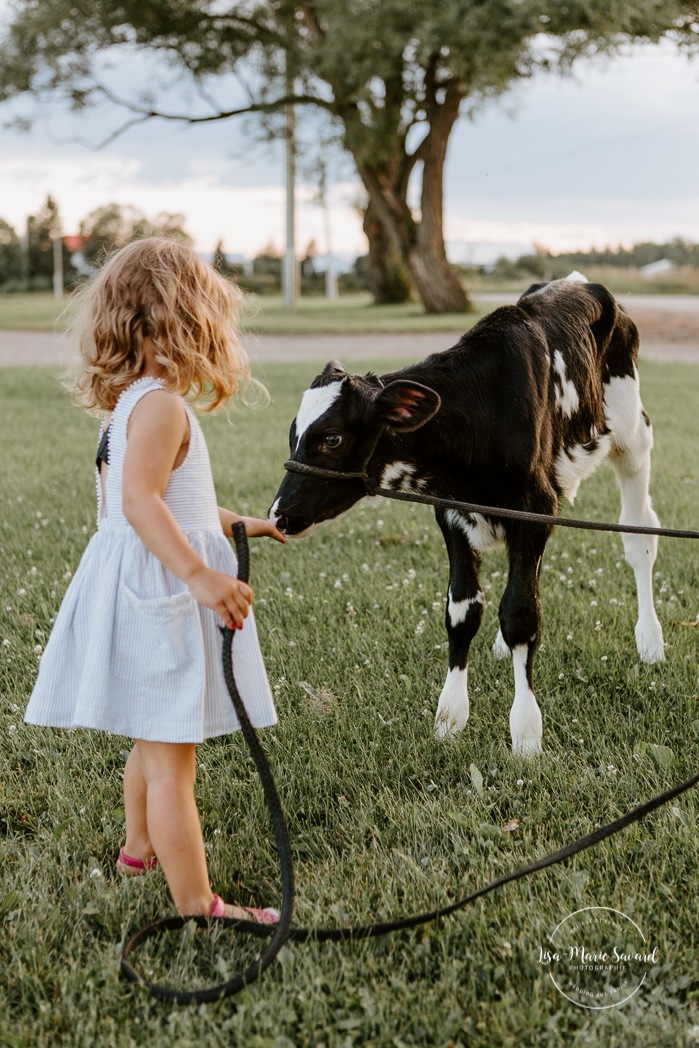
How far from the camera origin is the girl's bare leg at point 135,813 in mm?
2946

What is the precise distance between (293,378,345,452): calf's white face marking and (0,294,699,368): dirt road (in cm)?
1408

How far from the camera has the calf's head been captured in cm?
331

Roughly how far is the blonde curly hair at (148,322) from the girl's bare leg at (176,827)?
1.01 meters

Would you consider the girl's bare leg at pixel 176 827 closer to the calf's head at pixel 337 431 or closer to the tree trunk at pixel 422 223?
the calf's head at pixel 337 431

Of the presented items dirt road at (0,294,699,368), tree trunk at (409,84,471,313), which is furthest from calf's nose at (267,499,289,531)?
tree trunk at (409,84,471,313)

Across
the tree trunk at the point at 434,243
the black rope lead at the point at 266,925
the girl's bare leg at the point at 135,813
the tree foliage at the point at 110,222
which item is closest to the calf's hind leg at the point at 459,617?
the black rope lead at the point at 266,925

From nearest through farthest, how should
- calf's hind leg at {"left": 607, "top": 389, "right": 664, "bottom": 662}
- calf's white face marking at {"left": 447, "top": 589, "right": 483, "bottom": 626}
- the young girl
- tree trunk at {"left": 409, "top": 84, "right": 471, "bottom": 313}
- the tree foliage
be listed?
the young girl, calf's white face marking at {"left": 447, "top": 589, "right": 483, "bottom": 626}, calf's hind leg at {"left": 607, "top": 389, "right": 664, "bottom": 662}, tree trunk at {"left": 409, "top": 84, "right": 471, "bottom": 313}, the tree foliage

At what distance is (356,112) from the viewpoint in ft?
95.4

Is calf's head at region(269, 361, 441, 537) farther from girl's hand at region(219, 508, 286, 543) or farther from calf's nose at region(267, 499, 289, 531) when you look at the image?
girl's hand at region(219, 508, 286, 543)

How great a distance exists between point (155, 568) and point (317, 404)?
0.93 metres

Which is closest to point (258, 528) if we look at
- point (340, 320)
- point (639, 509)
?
point (639, 509)

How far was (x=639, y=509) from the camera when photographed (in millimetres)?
5086

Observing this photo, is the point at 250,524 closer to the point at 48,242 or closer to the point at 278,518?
the point at 278,518

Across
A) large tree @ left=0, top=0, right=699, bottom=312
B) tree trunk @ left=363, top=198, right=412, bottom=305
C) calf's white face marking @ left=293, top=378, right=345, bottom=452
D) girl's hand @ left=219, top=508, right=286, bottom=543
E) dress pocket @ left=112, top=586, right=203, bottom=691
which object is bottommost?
dress pocket @ left=112, top=586, right=203, bottom=691
